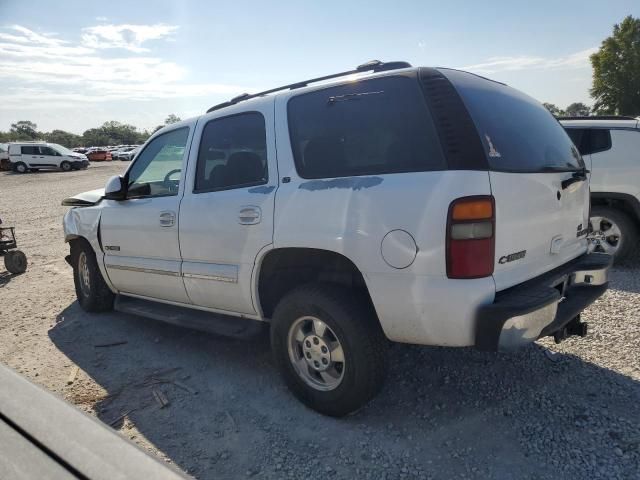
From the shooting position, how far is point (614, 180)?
583 centimetres

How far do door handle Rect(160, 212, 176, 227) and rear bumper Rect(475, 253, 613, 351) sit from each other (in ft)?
7.91

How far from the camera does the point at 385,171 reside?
8.46 ft

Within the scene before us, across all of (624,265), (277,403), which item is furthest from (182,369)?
(624,265)

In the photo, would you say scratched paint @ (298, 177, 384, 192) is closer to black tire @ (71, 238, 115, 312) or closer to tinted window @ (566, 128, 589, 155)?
black tire @ (71, 238, 115, 312)

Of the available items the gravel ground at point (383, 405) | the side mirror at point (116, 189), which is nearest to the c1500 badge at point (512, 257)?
the gravel ground at point (383, 405)

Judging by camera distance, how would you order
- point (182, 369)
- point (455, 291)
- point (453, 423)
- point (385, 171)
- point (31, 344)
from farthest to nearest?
1. point (31, 344)
2. point (182, 369)
3. point (453, 423)
4. point (385, 171)
5. point (455, 291)

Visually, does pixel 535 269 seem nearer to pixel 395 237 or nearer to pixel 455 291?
pixel 455 291

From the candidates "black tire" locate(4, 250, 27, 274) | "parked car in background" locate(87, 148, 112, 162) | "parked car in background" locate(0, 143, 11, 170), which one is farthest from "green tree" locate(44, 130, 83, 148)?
"black tire" locate(4, 250, 27, 274)

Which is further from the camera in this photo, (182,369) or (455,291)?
(182,369)

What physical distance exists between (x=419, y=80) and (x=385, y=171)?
532 mm

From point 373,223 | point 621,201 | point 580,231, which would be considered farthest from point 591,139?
point 373,223

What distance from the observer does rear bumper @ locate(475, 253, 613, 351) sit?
7.58 ft

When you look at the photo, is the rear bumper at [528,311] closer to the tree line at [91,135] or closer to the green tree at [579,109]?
the green tree at [579,109]

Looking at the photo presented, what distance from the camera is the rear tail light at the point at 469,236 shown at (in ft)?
7.61
